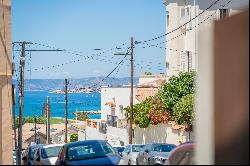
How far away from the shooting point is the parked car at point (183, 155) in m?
13.0

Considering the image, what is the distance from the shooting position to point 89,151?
53.7 ft

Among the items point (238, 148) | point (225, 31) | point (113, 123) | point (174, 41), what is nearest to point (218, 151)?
point (238, 148)

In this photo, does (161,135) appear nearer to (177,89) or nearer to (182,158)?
(177,89)

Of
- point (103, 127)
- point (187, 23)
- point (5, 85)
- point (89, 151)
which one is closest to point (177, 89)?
point (187, 23)

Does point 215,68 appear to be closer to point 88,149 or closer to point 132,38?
point 88,149

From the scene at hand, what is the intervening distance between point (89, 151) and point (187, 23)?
3164 cm

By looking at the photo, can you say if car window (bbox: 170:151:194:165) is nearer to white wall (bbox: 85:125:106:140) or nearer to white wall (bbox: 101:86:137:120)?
white wall (bbox: 101:86:137:120)

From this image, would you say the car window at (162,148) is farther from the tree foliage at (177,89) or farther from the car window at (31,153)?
the tree foliage at (177,89)

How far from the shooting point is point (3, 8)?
71.8 feet

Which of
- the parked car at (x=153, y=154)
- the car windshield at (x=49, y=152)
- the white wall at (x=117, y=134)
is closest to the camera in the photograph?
the car windshield at (x=49, y=152)

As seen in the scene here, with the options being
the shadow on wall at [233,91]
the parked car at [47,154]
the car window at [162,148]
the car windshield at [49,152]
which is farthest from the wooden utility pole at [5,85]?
the shadow on wall at [233,91]

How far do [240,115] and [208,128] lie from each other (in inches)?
21.8

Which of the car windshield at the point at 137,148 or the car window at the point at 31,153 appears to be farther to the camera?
the car windshield at the point at 137,148

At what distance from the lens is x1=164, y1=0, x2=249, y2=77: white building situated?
4300 centimetres
